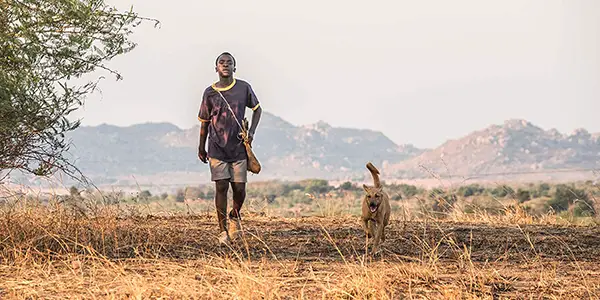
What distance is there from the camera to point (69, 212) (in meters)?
9.77

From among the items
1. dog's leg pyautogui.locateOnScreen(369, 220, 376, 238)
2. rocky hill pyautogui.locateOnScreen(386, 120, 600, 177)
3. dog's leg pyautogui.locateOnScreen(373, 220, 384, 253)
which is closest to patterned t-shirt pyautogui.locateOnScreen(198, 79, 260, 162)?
dog's leg pyautogui.locateOnScreen(369, 220, 376, 238)

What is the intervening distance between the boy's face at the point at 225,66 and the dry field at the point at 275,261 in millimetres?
1772

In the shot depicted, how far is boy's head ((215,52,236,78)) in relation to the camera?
948 centimetres

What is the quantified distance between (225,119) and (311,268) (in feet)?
9.13

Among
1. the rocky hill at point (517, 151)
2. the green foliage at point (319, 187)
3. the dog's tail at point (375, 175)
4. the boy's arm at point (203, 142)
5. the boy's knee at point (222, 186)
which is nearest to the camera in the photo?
the boy's knee at point (222, 186)

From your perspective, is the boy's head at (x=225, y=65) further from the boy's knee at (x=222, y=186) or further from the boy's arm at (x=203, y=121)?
the boy's knee at (x=222, y=186)

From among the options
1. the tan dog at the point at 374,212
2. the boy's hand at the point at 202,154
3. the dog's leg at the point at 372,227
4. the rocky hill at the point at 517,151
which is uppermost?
the boy's hand at the point at 202,154

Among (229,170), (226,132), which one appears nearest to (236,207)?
(229,170)

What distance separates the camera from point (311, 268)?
712 centimetres

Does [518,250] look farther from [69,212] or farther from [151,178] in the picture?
[151,178]

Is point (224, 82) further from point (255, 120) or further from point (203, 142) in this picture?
point (203, 142)

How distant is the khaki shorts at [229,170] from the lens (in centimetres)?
947

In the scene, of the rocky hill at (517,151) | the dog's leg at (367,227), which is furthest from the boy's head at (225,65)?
the rocky hill at (517,151)

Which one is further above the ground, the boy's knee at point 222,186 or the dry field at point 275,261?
the boy's knee at point 222,186
